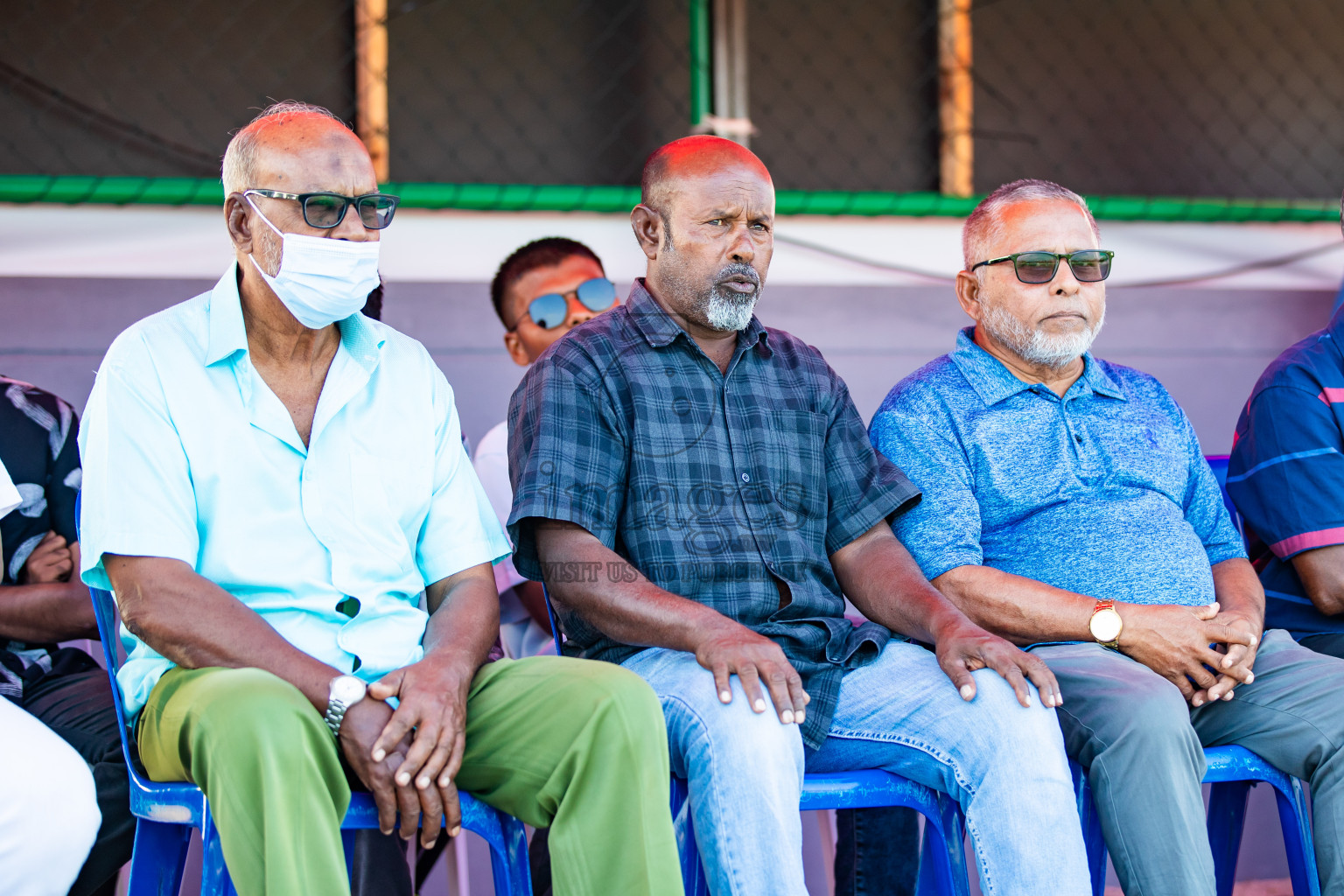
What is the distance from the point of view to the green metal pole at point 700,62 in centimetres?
401

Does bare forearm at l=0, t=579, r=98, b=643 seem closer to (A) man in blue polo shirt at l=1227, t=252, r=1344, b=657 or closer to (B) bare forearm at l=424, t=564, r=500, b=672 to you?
(B) bare forearm at l=424, t=564, r=500, b=672

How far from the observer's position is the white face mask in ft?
7.48

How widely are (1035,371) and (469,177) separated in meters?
2.05

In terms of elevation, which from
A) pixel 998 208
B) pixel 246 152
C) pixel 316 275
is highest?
pixel 998 208

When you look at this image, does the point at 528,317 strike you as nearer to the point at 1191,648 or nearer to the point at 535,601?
the point at 535,601

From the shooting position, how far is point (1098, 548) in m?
2.70

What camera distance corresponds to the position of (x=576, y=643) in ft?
8.31

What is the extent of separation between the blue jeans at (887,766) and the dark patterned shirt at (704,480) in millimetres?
135

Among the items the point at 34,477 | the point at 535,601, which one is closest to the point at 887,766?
the point at 535,601

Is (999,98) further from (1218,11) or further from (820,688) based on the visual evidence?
(820,688)

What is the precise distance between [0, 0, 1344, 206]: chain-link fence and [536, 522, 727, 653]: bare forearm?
6.72 feet

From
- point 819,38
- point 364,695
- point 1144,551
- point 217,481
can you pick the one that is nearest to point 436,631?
point 364,695

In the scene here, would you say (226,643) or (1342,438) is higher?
(1342,438)

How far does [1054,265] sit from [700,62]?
156cm
